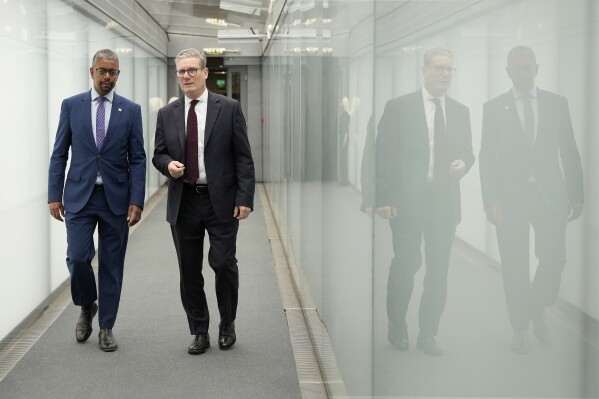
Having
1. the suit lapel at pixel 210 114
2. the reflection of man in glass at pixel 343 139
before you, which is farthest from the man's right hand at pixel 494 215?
the suit lapel at pixel 210 114

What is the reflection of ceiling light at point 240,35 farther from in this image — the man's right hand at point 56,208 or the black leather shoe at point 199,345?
the black leather shoe at point 199,345

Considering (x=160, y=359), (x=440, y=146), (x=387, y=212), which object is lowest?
(x=160, y=359)

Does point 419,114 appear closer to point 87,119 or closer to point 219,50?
point 87,119

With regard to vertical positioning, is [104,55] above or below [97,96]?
above

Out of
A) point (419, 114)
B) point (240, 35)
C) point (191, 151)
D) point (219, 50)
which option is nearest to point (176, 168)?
point (191, 151)

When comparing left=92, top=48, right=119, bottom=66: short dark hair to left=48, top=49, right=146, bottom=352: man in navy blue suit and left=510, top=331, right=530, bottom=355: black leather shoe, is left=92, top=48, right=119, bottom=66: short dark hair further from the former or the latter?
left=510, top=331, right=530, bottom=355: black leather shoe

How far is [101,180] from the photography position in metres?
4.98

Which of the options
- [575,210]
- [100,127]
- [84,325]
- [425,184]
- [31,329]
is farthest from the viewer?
[31,329]

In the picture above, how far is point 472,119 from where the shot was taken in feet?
6.38

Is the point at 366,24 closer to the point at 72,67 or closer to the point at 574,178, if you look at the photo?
the point at 574,178

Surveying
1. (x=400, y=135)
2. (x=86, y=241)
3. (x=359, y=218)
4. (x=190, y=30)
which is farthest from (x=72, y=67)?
(x=190, y=30)

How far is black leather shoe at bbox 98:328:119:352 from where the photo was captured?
507 cm

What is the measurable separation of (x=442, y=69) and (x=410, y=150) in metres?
0.38

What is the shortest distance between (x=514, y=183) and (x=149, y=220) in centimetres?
1128
